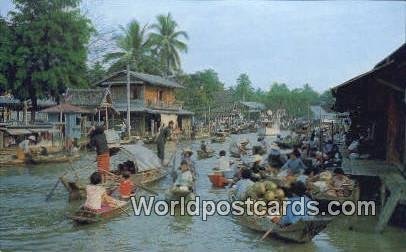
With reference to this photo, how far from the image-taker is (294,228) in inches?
321

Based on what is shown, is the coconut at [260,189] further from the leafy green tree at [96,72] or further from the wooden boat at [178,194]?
the leafy green tree at [96,72]

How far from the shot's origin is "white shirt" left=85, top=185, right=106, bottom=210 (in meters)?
9.60

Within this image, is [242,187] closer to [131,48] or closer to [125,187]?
[125,187]

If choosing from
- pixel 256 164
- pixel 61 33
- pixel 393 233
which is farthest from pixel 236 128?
pixel 393 233

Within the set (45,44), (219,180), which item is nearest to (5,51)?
(45,44)

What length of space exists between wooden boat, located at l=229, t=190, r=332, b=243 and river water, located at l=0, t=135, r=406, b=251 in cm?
18

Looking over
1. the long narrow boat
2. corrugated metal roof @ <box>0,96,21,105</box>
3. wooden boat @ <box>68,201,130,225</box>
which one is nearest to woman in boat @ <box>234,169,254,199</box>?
wooden boat @ <box>68,201,130,225</box>

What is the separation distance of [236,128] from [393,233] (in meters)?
43.5

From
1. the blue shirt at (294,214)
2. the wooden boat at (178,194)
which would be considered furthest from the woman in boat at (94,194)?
the blue shirt at (294,214)

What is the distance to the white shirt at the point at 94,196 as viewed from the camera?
9.60 metres

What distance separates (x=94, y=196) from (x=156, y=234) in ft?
4.64

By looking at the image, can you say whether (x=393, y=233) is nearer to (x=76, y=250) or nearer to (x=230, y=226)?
(x=230, y=226)

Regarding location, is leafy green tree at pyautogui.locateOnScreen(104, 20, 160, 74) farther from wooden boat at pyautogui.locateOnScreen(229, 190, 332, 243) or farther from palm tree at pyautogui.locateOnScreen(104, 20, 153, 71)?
wooden boat at pyautogui.locateOnScreen(229, 190, 332, 243)

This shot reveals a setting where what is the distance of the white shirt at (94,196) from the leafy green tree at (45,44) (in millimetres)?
18777
